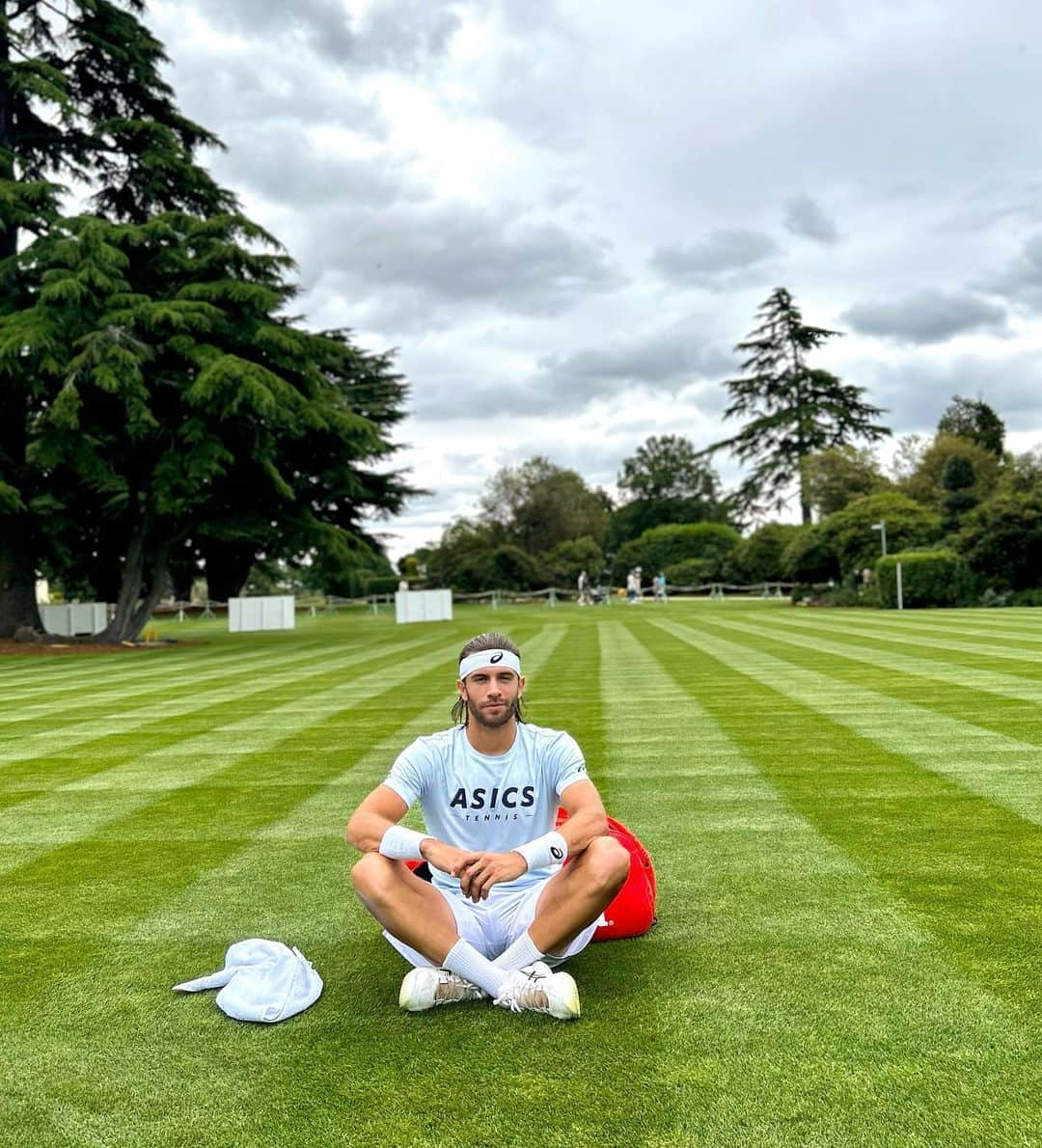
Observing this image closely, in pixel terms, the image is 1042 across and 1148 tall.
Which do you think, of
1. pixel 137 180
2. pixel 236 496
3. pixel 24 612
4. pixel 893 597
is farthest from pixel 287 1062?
pixel 893 597

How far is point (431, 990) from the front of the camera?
3.80 m

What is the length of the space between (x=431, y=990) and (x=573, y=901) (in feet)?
2.11

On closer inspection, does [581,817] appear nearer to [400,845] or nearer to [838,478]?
[400,845]

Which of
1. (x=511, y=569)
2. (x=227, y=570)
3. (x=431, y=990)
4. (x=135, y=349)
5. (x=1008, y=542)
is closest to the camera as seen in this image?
(x=431, y=990)

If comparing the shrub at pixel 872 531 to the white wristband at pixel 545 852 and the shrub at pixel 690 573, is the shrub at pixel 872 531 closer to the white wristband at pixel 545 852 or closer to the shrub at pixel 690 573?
the shrub at pixel 690 573

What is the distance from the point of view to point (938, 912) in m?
4.64

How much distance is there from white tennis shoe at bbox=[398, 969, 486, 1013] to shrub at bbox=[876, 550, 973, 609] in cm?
3256

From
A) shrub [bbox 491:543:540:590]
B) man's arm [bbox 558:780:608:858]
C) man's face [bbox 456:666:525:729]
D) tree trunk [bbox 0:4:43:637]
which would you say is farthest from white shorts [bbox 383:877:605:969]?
shrub [bbox 491:543:540:590]

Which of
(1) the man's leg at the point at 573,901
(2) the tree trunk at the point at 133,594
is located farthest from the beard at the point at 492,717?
(2) the tree trunk at the point at 133,594

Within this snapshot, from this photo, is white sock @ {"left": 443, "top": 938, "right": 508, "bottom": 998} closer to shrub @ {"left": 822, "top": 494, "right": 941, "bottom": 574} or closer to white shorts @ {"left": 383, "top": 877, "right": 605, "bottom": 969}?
white shorts @ {"left": 383, "top": 877, "right": 605, "bottom": 969}

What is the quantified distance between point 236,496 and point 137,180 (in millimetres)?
9715

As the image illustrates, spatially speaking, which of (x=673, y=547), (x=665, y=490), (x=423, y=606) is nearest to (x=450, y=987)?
(x=423, y=606)

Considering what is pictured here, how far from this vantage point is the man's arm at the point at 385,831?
3.87 m

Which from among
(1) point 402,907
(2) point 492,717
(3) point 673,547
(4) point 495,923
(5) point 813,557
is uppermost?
(3) point 673,547
